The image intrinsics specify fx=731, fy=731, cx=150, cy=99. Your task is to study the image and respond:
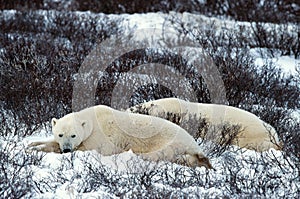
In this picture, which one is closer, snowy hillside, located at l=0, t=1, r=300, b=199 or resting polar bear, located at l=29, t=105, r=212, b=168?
snowy hillside, located at l=0, t=1, r=300, b=199

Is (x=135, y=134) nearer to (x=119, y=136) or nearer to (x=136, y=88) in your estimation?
(x=119, y=136)

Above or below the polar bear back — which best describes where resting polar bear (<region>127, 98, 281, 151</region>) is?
below

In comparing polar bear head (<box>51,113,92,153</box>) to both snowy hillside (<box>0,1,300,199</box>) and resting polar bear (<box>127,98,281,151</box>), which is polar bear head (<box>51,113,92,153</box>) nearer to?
snowy hillside (<box>0,1,300,199</box>)

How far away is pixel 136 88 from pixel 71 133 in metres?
2.21

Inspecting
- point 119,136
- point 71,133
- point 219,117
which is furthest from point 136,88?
point 71,133

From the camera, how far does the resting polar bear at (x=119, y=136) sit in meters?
4.93

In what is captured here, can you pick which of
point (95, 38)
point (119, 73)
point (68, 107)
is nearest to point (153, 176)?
point (68, 107)

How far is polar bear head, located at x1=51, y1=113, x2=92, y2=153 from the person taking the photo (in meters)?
4.92

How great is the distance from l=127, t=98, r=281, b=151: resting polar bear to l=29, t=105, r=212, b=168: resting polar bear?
0.64 meters

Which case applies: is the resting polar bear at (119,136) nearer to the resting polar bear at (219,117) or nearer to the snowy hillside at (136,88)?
the snowy hillside at (136,88)

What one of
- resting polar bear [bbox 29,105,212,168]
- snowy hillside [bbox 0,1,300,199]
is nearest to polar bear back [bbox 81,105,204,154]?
resting polar bear [bbox 29,105,212,168]

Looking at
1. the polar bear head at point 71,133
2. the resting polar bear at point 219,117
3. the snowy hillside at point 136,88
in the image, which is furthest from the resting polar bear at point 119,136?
the resting polar bear at point 219,117

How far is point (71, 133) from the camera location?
4.93 m

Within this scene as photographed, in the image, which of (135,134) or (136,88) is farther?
(136,88)
